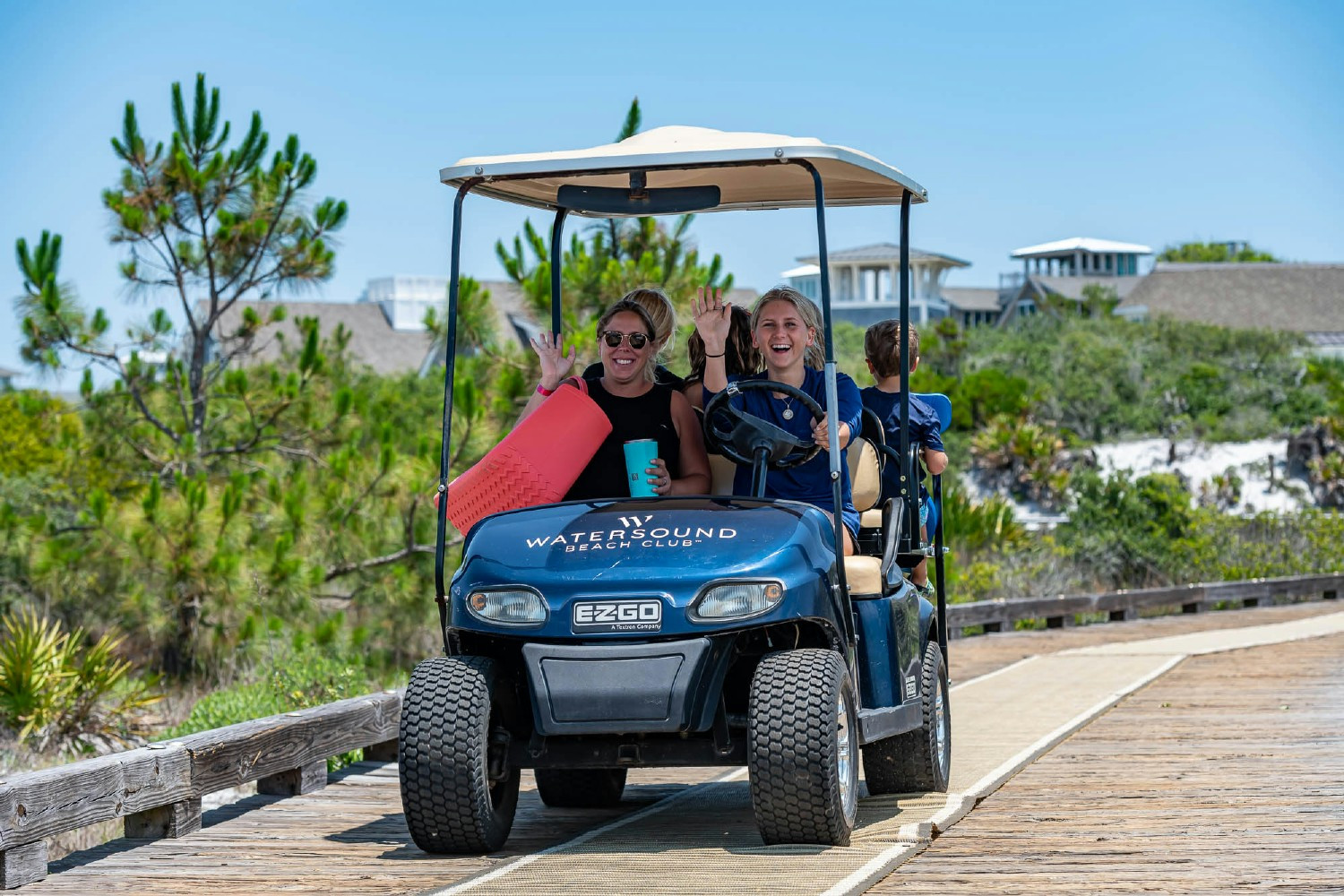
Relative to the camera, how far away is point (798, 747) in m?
4.89

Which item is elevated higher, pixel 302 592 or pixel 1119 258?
pixel 1119 258

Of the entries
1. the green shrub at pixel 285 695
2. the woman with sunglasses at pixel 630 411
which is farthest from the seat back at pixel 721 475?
the green shrub at pixel 285 695

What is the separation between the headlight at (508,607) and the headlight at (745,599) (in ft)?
1.65

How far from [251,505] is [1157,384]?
36626 mm

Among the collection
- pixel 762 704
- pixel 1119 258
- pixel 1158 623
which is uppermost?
pixel 1119 258

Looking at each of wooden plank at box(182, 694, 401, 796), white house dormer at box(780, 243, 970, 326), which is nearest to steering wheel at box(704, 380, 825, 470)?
wooden plank at box(182, 694, 401, 796)

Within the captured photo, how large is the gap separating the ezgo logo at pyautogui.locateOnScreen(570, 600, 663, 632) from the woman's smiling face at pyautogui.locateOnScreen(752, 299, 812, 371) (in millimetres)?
1407

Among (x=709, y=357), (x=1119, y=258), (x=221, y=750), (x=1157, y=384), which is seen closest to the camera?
(x=709, y=357)

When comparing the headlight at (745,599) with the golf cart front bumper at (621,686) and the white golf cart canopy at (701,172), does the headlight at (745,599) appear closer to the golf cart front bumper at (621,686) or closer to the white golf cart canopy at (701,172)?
the golf cart front bumper at (621,686)

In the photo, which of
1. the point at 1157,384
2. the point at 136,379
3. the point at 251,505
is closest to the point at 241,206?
the point at 136,379

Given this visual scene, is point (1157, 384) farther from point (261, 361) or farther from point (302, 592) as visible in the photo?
point (302, 592)

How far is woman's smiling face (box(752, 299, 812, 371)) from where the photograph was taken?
6055mm

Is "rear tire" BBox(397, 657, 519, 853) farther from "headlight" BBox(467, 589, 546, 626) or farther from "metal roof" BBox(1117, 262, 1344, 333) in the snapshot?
"metal roof" BBox(1117, 262, 1344, 333)

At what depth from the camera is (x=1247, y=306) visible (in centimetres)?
6906
